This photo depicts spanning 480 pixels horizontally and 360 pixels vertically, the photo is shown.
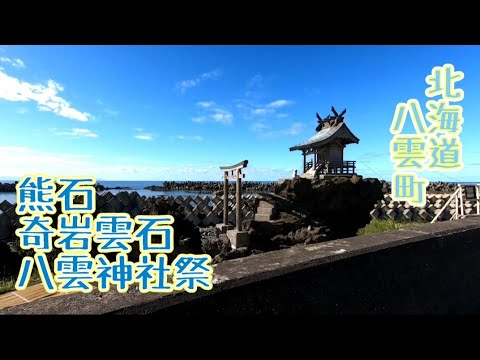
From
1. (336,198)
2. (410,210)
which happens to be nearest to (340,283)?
(336,198)

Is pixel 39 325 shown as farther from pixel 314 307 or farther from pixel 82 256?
pixel 314 307

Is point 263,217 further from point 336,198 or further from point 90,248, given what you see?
point 90,248

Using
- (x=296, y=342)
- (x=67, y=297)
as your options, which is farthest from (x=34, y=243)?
(x=296, y=342)

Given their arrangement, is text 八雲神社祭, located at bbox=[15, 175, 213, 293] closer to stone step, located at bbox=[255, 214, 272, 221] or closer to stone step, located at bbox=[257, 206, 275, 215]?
stone step, located at bbox=[255, 214, 272, 221]

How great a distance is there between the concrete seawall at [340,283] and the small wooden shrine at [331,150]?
13.2 m

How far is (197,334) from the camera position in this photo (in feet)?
3.73

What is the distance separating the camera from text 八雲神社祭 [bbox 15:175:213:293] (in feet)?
4.49

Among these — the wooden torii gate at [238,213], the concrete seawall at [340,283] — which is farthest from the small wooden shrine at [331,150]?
the concrete seawall at [340,283]

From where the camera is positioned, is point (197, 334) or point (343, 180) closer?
point (197, 334)

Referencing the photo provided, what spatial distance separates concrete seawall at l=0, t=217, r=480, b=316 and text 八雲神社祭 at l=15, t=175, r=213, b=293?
0.12 meters

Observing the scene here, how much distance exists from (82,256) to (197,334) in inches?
46.5

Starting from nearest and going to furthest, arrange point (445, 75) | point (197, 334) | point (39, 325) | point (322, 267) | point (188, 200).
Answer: point (39, 325)
point (197, 334)
point (322, 267)
point (445, 75)
point (188, 200)

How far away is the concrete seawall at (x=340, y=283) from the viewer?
112 cm

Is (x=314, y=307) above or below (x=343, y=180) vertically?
below
